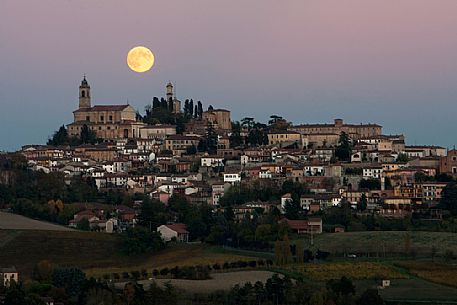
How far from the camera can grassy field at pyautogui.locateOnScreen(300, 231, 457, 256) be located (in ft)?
138

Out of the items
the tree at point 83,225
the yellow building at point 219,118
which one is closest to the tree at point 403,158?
the yellow building at point 219,118

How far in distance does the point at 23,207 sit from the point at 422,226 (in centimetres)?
1801

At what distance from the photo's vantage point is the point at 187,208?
2061 inches

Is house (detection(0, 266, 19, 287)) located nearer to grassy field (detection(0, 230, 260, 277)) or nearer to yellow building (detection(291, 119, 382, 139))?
grassy field (detection(0, 230, 260, 277))

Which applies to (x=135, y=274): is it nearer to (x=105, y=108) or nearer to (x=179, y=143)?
(x=179, y=143)

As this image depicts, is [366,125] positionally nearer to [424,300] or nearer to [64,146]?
[64,146]

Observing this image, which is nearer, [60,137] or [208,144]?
[208,144]

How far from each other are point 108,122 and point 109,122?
7 cm

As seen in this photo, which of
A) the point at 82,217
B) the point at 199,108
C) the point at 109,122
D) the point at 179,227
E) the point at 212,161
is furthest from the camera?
the point at 199,108

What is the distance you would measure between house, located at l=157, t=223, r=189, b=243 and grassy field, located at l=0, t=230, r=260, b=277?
2.05 metres

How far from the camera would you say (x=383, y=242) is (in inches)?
1705

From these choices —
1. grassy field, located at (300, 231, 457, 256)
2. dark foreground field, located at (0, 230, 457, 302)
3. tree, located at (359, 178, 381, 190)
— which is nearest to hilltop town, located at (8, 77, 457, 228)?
tree, located at (359, 178, 381, 190)

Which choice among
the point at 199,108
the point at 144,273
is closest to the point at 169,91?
the point at 199,108

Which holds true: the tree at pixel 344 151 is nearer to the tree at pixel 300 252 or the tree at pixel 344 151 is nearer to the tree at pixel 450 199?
the tree at pixel 450 199
